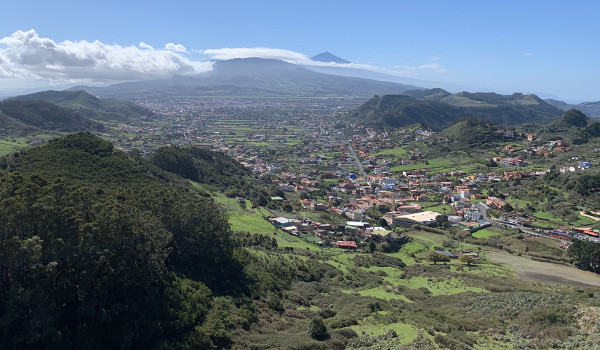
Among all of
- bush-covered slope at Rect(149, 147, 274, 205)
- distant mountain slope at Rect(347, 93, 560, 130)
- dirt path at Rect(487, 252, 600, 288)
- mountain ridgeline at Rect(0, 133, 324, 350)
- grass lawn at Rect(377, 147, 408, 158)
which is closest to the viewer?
mountain ridgeline at Rect(0, 133, 324, 350)

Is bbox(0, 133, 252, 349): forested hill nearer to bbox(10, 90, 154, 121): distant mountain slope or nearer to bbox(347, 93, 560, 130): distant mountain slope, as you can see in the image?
bbox(347, 93, 560, 130): distant mountain slope

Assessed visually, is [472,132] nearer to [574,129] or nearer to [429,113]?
[574,129]

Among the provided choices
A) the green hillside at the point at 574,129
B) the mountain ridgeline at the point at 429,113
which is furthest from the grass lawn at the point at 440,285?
the mountain ridgeline at the point at 429,113

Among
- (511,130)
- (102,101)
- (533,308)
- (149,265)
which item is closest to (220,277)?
(149,265)

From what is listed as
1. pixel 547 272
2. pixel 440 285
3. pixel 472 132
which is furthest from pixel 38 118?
pixel 547 272

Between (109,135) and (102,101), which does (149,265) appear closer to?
(109,135)

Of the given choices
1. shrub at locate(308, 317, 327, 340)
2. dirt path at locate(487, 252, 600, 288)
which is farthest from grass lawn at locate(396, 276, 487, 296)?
shrub at locate(308, 317, 327, 340)

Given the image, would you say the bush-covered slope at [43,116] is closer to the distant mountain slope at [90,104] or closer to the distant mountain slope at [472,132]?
the distant mountain slope at [90,104]
